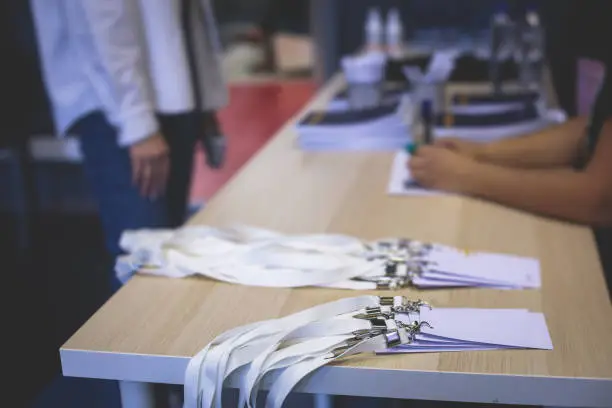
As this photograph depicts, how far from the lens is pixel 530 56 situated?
7.72 feet

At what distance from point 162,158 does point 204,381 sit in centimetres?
88

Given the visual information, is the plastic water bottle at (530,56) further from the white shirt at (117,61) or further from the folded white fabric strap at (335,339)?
the folded white fabric strap at (335,339)

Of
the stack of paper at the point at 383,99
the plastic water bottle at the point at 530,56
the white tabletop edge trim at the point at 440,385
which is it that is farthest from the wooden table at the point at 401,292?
the plastic water bottle at the point at 530,56

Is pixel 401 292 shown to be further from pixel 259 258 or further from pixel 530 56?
pixel 530 56

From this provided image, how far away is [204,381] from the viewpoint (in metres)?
0.78

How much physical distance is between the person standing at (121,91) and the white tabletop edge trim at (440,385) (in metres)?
0.76

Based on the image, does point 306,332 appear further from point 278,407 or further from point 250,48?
point 250,48

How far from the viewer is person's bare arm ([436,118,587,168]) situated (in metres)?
1.51

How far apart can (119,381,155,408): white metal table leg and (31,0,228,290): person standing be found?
0.64 m

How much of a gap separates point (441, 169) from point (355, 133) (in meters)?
0.41

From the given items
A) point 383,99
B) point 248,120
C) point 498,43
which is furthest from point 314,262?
point 248,120

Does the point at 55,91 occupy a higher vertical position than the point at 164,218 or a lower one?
higher

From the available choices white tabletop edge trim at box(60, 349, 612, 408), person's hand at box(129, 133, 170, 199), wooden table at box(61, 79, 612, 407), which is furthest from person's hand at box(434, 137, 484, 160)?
white tabletop edge trim at box(60, 349, 612, 408)

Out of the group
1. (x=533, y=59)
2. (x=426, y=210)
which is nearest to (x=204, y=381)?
(x=426, y=210)
